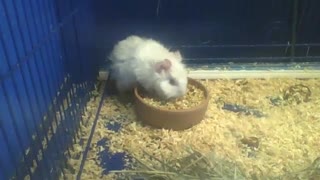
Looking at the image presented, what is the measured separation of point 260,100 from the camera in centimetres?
276

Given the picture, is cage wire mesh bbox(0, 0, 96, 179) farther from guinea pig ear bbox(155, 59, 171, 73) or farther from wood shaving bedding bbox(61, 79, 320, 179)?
guinea pig ear bbox(155, 59, 171, 73)

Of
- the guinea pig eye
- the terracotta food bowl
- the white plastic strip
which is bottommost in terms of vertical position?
the white plastic strip

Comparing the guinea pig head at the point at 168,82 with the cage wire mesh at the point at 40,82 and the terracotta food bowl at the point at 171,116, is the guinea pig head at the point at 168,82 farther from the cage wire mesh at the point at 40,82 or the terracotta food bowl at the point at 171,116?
the cage wire mesh at the point at 40,82

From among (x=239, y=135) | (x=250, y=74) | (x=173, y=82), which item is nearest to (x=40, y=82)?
(x=173, y=82)

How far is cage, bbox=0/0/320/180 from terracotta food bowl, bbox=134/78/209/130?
0.05m

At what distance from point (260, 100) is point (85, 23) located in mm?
1196

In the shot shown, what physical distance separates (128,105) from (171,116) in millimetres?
442

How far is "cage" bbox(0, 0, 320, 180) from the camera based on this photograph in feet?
6.46

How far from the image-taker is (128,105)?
8.93 feet

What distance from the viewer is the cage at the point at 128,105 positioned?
1.97 meters

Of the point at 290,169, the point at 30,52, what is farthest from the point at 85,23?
the point at 290,169

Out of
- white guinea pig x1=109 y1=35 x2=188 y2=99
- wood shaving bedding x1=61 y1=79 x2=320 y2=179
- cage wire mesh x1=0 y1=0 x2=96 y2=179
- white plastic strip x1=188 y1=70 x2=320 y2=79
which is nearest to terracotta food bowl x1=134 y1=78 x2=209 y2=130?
wood shaving bedding x1=61 y1=79 x2=320 y2=179

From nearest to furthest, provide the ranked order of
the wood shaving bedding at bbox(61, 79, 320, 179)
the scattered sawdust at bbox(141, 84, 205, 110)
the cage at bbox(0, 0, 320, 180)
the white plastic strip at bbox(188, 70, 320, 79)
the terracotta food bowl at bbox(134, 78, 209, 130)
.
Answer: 1. the cage at bbox(0, 0, 320, 180)
2. the wood shaving bedding at bbox(61, 79, 320, 179)
3. the terracotta food bowl at bbox(134, 78, 209, 130)
4. the scattered sawdust at bbox(141, 84, 205, 110)
5. the white plastic strip at bbox(188, 70, 320, 79)

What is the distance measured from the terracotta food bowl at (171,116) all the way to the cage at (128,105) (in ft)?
0.15
